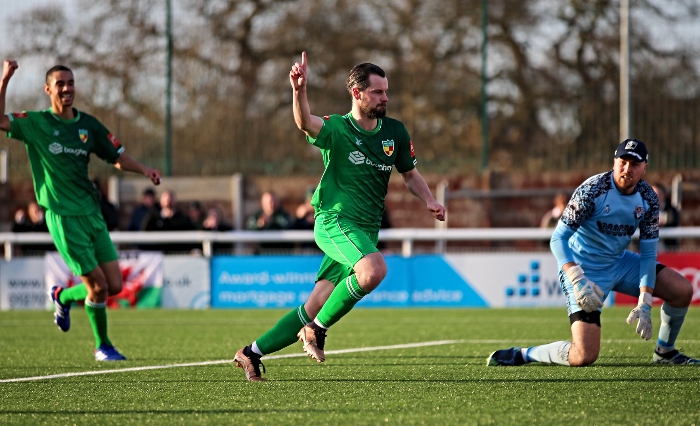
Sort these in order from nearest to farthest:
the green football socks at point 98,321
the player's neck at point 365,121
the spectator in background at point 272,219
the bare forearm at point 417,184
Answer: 1. the player's neck at point 365,121
2. the bare forearm at point 417,184
3. the green football socks at point 98,321
4. the spectator in background at point 272,219

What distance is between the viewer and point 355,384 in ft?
22.7

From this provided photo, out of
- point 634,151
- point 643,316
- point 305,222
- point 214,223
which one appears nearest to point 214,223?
point 214,223

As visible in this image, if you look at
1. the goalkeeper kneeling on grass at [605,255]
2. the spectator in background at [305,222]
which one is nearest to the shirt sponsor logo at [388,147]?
the goalkeeper kneeling on grass at [605,255]

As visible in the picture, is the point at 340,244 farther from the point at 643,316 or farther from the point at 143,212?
the point at 143,212

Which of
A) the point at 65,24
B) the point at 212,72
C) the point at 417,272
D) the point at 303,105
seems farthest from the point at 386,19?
the point at 303,105

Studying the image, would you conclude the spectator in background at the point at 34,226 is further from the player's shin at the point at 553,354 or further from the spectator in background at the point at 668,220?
the player's shin at the point at 553,354

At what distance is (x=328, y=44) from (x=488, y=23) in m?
3.33

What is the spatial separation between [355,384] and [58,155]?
3.61 meters

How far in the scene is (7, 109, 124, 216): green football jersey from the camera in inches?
354

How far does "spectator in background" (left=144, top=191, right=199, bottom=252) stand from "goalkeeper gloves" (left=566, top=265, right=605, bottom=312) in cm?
1049

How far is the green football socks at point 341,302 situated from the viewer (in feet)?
22.8

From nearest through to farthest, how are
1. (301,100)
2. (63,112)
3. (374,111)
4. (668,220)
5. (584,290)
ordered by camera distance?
(301,100) < (584,290) < (374,111) < (63,112) < (668,220)

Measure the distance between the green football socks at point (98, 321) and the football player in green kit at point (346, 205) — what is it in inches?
88.5

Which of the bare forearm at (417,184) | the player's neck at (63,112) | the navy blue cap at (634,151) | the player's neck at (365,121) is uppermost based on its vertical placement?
the player's neck at (63,112)
